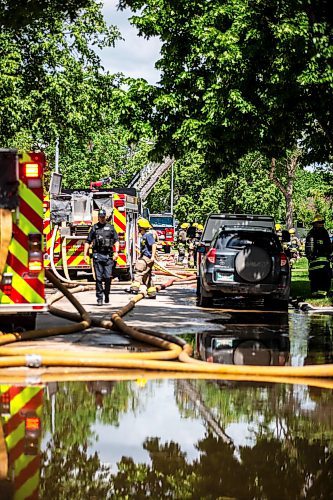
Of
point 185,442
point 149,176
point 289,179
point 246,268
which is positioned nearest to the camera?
point 185,442

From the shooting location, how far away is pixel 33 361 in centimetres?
877

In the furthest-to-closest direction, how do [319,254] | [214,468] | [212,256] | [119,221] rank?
[119,221]
[319,254]
[212,256]
[214,468]

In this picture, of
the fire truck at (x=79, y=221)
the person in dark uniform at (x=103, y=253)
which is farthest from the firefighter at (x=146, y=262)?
the fire truck at (x=79, y=221)

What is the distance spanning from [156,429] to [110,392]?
59.3 inches

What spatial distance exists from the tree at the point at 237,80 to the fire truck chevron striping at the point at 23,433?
9.59 metres

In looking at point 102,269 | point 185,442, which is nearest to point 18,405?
point 185,442

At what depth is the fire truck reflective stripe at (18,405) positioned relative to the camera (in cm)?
647

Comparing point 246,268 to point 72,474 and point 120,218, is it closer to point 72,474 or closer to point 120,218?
point 120,218

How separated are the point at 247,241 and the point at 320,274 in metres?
2.48

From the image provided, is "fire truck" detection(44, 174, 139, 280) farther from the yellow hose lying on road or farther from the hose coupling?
the yellow hose lying on road

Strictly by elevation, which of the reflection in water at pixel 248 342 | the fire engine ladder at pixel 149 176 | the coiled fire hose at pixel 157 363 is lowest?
the reflection in water at pixel 248 342

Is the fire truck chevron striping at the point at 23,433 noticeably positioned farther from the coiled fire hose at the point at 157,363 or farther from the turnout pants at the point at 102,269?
the turnout pants at the point at 102,269

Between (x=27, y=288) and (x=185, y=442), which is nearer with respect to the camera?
Answer: (x=185, y=442)

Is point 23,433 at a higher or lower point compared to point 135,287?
Result: lower
